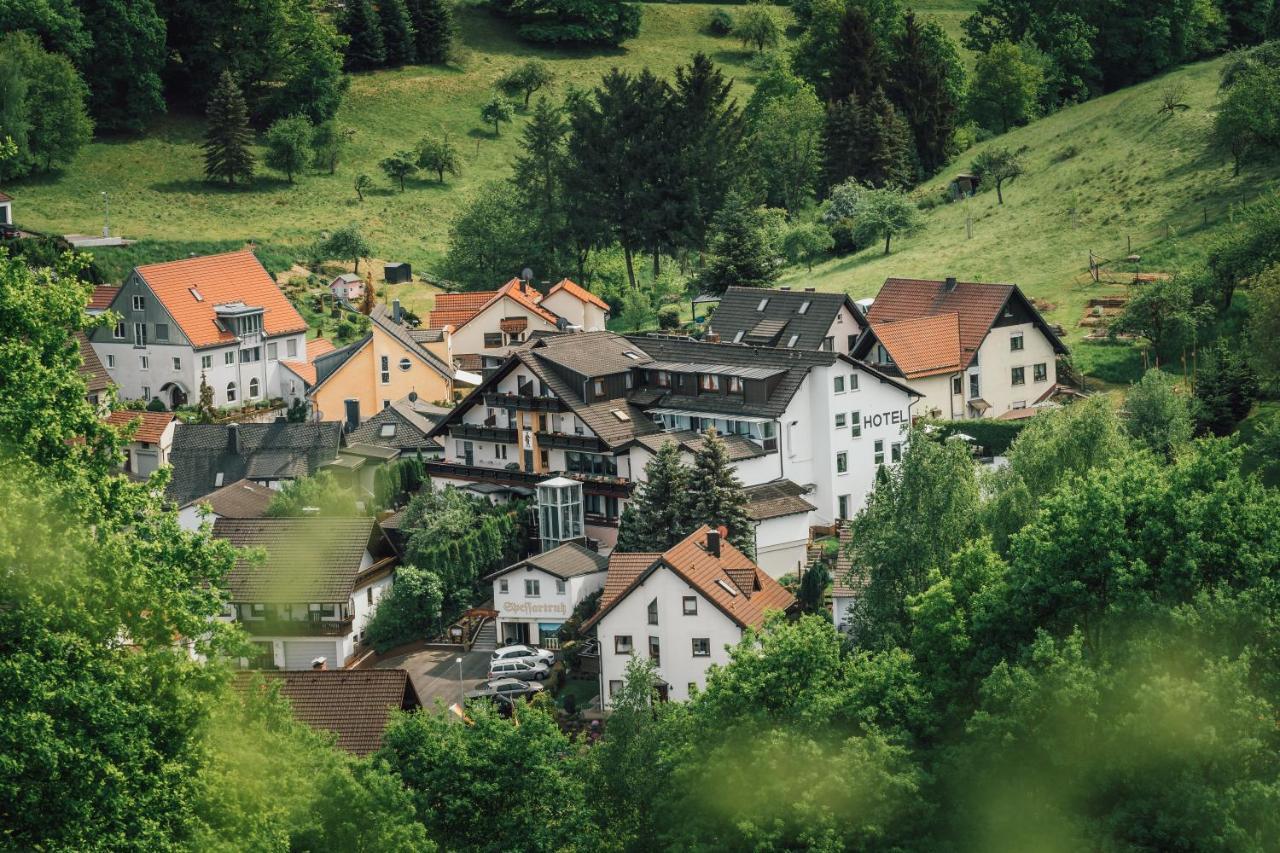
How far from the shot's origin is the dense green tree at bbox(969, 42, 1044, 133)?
379 ft

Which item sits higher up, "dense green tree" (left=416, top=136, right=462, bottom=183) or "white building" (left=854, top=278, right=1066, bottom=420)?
"dense green tree" (left=416, top=136, right=462, bottom=183)

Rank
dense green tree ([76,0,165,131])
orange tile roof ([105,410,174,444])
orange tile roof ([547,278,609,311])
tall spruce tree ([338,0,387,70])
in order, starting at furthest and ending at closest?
tall spruce tree ([338,0,387,70])
dense green tree ([76,0,165,131])
orange tile roof ([547,278,609,311])
orange tile roof ([105,410,174,444])

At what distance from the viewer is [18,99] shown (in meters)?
114

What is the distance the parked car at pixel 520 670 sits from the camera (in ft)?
193

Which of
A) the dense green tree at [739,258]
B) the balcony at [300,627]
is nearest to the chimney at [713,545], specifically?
the balcony at [300,627]

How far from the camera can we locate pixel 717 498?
204ft

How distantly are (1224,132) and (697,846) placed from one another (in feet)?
201

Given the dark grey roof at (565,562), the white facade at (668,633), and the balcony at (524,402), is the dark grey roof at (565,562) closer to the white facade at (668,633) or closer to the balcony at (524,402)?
the white facade at (668,633)

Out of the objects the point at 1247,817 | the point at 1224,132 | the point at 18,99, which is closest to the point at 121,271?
the point at 18,99

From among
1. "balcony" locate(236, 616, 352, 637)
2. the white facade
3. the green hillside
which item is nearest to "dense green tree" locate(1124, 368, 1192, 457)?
the green hillside

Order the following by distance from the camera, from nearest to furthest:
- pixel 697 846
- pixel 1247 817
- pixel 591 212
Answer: pixel 1247 817 → pixel 697 846 → pixel 591 212

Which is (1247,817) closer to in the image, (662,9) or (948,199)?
(948,199)

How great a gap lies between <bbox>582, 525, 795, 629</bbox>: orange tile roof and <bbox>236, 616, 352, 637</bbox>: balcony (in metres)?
8.39

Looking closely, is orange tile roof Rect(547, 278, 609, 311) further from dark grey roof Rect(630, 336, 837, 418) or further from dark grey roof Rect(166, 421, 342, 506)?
dark grey roof Rect(630, 336, 837, 418)
